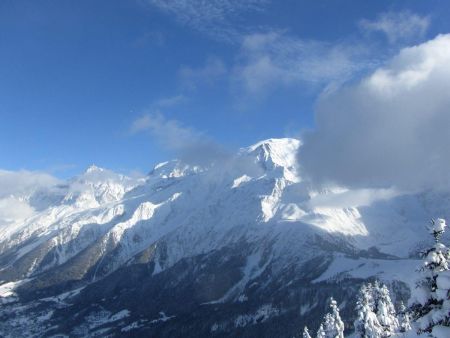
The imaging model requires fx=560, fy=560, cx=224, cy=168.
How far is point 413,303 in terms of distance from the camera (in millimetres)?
36875

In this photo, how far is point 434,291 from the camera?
3609cm

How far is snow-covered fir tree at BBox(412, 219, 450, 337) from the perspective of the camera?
3425 centimetres

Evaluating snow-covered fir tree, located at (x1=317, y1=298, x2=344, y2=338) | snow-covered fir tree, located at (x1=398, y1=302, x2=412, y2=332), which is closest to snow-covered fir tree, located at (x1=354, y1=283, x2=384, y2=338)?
snow-covered fir tree, located at (x1=398, y1=302, x2=412, y2=332)

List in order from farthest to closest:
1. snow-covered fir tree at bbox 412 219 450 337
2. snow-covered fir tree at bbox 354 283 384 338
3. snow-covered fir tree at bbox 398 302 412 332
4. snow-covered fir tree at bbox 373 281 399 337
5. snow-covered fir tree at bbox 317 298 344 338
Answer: snow-covered fir tree at bbox 317 298 344 338, snow-covered fir tree at bbox 373 281 399 337, snow-covered fir tree at bbox 354 283 384 338, snow-covered fir tree at bbox 398 302 412 332, snow-covered fir tree at bbox 412 219 450 337

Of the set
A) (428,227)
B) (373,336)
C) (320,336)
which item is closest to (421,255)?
(428,227)

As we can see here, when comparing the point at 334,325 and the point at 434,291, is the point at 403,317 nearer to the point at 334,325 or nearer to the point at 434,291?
the point at 334,325

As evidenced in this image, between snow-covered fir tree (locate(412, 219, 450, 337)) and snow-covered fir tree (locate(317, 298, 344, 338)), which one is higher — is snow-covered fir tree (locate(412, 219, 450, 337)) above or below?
above

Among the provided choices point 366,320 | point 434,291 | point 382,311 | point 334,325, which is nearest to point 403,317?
point 334,325

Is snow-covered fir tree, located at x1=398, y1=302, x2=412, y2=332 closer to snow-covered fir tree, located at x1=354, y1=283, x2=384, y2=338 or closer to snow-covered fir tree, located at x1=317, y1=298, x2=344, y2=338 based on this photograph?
snow-covered fir tree, located at x1=354, y1=283, x2=384, y2=338

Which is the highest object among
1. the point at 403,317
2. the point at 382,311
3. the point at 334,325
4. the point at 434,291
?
the point at 434,291

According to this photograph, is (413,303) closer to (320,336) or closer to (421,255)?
(421,255)

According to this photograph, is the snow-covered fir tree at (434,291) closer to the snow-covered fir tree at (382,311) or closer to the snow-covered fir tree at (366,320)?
the snow-covered fir tree at (366,320)

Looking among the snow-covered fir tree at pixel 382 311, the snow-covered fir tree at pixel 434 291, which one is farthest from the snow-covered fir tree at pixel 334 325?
the snow-covered fir tree at pixel 434 291

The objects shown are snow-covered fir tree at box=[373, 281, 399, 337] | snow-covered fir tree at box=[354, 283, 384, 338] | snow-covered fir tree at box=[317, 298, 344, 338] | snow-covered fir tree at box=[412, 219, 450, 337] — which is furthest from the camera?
snow-covered fir tree at box=[317, 298, 344, 338]
